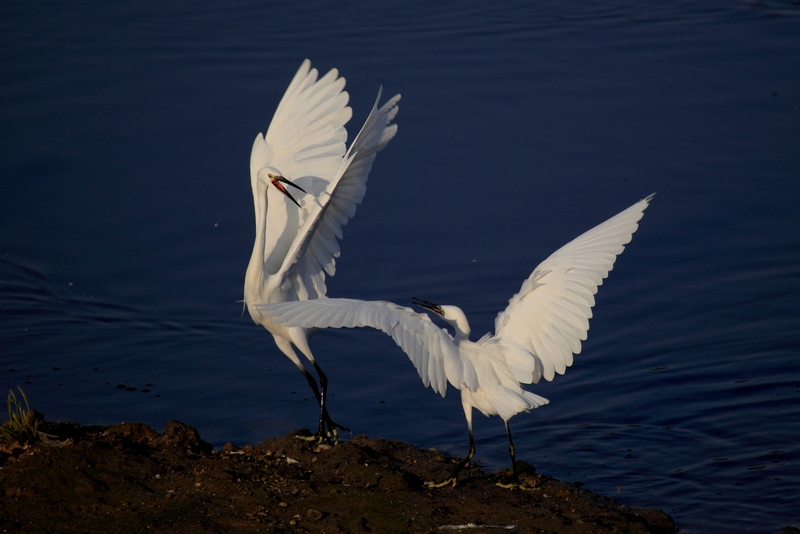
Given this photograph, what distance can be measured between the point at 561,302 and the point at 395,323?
53.8 inches

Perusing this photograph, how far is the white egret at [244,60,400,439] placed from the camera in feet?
25.9

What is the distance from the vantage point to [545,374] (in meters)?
6.93

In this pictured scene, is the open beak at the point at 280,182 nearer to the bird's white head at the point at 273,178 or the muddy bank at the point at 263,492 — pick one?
the bird's white head at the point at 273,178

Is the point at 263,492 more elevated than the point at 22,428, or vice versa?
the point at 22,428

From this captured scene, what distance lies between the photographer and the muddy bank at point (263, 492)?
5.87 meters

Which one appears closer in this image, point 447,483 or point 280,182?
point 447,483

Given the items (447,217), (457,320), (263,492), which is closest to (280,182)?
(457,320)

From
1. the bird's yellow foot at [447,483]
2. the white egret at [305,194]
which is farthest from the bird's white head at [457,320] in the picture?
the white egret at [305,194]

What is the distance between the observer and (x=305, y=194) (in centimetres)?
904

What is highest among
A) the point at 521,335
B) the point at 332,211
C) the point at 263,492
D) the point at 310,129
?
the point at 310,129

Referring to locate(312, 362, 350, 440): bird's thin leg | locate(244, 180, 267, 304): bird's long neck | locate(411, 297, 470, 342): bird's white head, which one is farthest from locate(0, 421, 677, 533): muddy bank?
locate(244, 180, 267, 304): bird's long neck

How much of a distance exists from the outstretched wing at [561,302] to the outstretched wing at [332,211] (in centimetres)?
162

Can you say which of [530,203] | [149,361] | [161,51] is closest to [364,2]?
[161,51]

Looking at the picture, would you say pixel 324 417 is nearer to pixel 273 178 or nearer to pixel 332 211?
pixel 332 211
